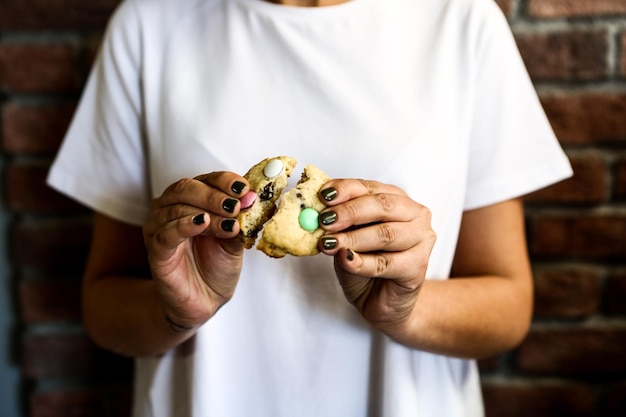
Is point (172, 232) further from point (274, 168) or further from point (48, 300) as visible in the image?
point (48, 300)

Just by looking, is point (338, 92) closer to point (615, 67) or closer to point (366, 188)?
point (366, 188)

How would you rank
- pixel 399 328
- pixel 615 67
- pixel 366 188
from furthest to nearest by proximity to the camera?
pixel 615 67
pixel 399 328
pixel 366 188

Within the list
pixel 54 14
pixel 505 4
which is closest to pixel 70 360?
pixel 54 14

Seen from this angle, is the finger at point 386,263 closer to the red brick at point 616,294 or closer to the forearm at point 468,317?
the forearm at point 468,317

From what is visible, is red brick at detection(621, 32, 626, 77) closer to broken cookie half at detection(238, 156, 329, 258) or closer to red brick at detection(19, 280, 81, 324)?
broken cookie half at detection(238, 156, 329, 258)

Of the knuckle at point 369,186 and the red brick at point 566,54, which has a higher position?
the red brick at point 566,54

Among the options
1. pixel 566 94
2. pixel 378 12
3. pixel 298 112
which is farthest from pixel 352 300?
pixel 566 94

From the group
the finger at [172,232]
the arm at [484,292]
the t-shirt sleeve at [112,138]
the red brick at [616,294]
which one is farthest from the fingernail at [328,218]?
the red brick at [616,294]
